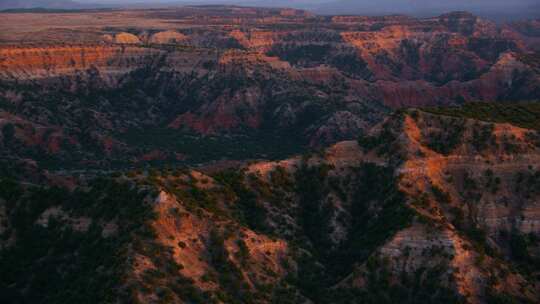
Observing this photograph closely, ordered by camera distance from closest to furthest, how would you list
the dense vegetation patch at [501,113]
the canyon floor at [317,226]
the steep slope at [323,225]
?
the canyon floor at [317,226] < the steep slope at [323,225] < the dense vegetation patch at [501,113]

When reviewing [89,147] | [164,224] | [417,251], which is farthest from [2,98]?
[417,251]

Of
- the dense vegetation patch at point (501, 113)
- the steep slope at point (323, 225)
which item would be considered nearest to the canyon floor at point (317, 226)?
the steep slope at point (323, 225)

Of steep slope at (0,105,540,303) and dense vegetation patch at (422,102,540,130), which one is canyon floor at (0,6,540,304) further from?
dense vegetation patch at (422,102,540,130)

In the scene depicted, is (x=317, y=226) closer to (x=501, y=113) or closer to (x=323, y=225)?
(x=323, y=225)

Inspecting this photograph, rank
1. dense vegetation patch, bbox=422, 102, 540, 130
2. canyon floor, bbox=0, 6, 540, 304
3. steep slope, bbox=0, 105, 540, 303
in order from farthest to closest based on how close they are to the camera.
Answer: dense vegetation patch, bbox=422, 102, 540, 130
steep slope, bbox=0, 105, 540, 303
canyon floor, bbox=0, 6, 540, 304

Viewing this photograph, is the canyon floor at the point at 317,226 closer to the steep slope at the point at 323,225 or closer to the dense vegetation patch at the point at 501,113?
the steep slope at the point at 323,225

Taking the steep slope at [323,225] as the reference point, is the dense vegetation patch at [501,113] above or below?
above

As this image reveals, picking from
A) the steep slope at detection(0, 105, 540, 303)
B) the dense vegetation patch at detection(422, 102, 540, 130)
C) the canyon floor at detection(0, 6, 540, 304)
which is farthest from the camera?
the dense vegetation patch at detection(422, 102, 540, 130)

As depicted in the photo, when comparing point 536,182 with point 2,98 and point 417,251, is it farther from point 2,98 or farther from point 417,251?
point 2,98

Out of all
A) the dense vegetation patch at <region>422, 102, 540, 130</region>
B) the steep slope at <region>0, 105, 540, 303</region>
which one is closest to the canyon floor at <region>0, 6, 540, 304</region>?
the steep slope at <region>0, 105, 540, 303</region>

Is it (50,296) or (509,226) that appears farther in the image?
(509,226)

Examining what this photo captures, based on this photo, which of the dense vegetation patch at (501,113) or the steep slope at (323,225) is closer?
the steep slope at (323,225)
